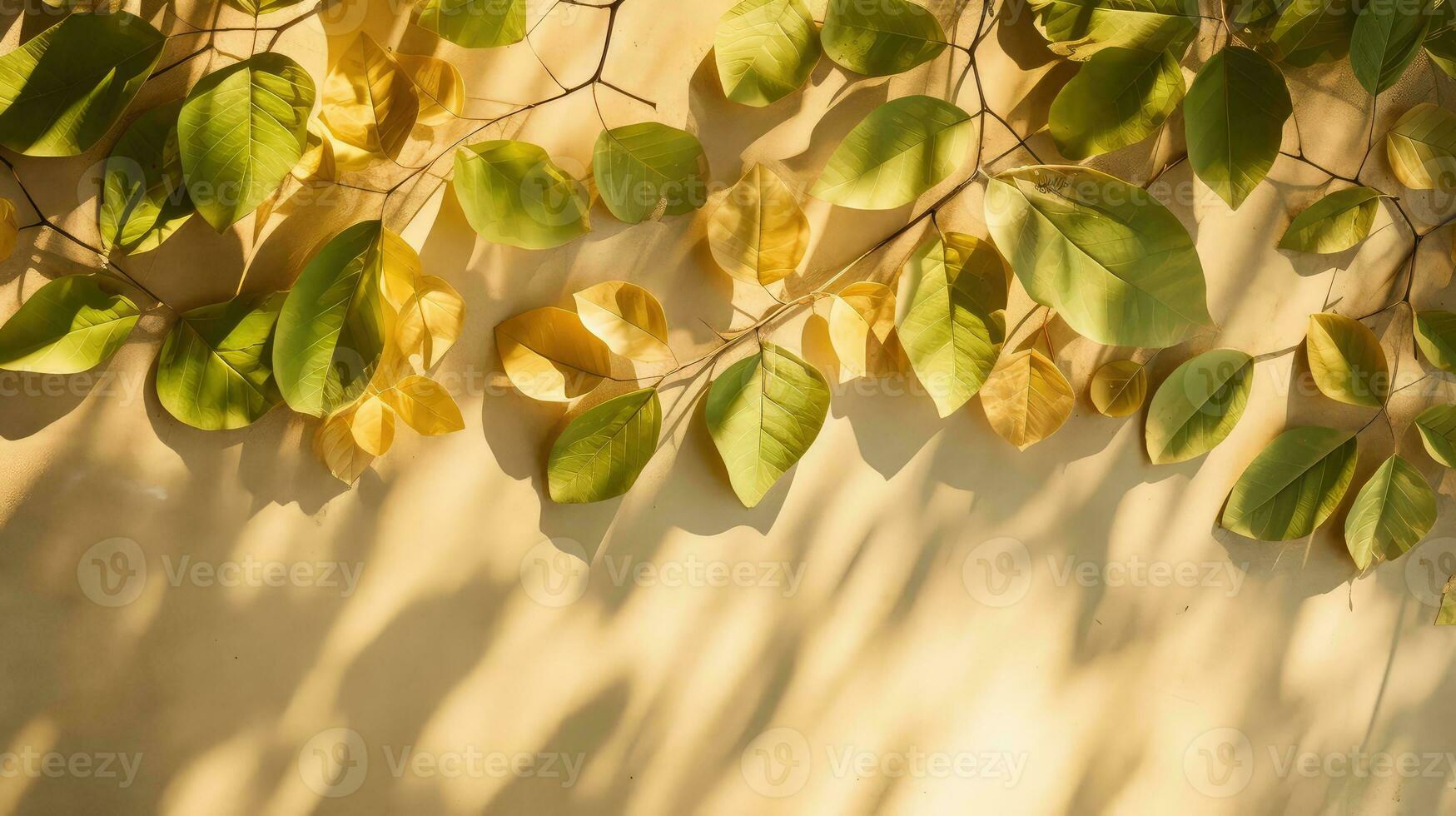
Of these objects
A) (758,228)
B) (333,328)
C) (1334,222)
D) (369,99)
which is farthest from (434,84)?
(1334,222)

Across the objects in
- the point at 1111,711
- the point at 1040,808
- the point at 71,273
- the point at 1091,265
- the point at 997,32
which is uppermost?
the point at 997,32

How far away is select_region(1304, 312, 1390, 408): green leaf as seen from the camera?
1168 mm

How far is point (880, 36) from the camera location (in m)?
0.98

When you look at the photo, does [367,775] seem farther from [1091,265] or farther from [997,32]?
[997,32]

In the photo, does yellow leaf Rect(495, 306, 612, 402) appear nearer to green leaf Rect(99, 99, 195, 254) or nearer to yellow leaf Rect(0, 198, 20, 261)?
green leaf Rect(99, 99, 195, 254)

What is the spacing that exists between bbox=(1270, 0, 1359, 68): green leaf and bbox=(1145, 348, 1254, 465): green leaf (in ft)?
1.28

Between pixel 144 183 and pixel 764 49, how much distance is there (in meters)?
0.70

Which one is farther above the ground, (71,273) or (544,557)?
(71,273)

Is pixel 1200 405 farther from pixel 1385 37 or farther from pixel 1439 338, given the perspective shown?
pixel 1385 37

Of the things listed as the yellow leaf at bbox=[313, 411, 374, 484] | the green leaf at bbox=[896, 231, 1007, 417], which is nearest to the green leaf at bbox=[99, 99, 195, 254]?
the yellow leaf at bbox=[313, 411, 374, 484]

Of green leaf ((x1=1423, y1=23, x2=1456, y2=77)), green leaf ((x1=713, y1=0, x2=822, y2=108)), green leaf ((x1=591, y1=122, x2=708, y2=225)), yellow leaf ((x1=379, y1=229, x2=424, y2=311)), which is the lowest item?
yellow leaf ((x1=379, y1=229, x2=424, y2=311))

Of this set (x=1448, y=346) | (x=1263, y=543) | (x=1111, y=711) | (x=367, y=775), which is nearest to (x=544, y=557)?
(x=367, y=775)

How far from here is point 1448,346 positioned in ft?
3.85

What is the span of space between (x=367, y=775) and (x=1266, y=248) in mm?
1390
